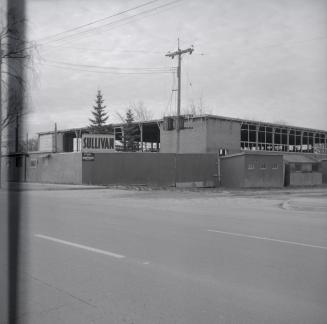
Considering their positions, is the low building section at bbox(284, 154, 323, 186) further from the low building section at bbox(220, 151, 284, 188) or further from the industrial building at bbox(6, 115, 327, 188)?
the low building section at bbox(220, 151, 284, 188)

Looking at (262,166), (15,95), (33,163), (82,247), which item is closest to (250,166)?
(262,166)

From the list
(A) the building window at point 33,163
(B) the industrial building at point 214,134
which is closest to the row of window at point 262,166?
(B) the industrial building at point 214,134

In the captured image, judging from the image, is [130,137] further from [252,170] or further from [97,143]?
[252,170]

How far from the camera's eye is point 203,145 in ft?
129

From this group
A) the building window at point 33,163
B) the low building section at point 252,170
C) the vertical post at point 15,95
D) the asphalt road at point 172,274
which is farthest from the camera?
the building window at point 33,163

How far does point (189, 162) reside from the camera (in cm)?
3497

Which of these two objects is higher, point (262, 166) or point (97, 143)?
point (97, 143)

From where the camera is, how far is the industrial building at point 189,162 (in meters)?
32.1

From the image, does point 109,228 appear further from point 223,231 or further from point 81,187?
point 81,187

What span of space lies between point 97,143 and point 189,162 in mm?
7539

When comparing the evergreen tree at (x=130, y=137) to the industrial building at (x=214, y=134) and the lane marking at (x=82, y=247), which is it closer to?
the industrial building at (x=214, y=134)

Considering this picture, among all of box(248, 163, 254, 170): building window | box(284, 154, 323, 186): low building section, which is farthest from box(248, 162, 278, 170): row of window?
box(284, 154, 323, 186): low building section

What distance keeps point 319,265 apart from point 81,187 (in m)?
22.9

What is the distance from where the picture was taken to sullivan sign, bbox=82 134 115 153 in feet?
107
